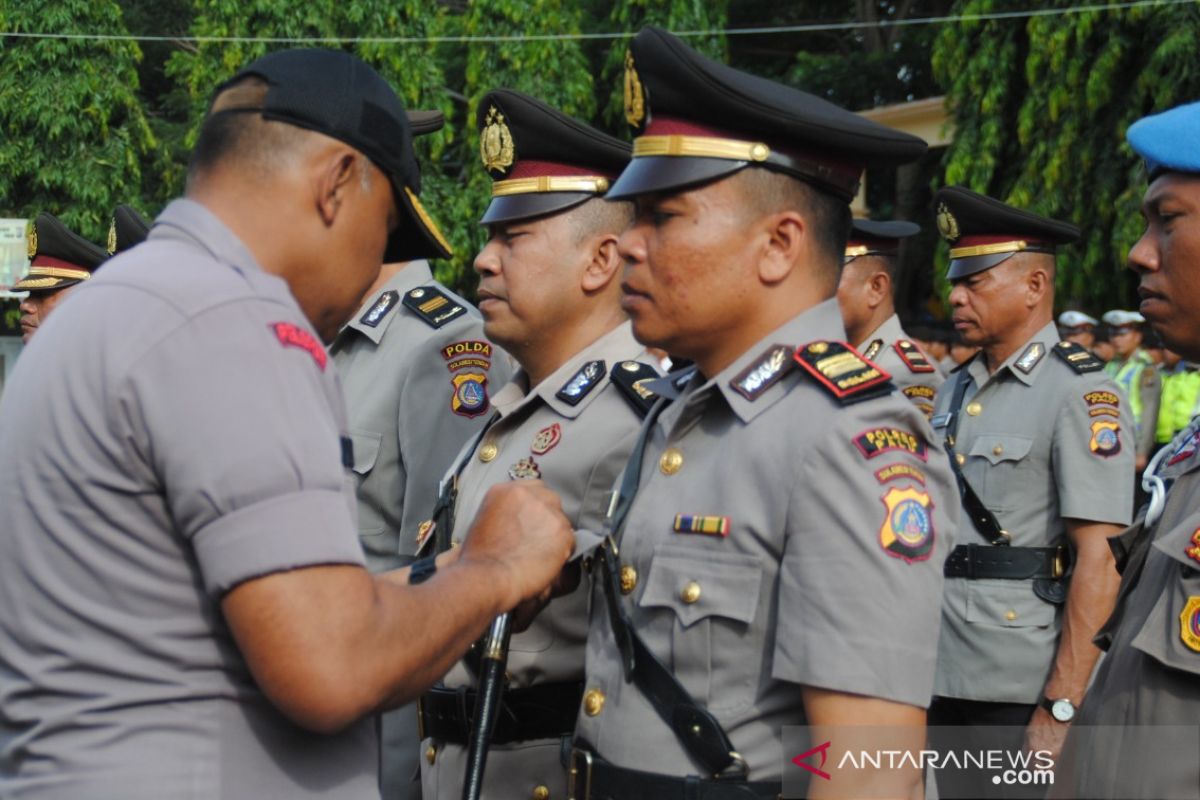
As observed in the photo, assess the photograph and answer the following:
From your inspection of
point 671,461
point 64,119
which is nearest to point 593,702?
point 671,461

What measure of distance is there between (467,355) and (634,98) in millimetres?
1591

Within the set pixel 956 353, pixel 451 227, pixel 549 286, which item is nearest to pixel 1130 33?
pixel 956 353

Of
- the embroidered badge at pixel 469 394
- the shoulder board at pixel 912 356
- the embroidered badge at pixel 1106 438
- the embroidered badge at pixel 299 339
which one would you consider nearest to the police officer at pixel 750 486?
the embroidered badge at pixel 299 339

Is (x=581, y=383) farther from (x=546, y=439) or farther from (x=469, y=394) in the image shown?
(x=469, y=394)

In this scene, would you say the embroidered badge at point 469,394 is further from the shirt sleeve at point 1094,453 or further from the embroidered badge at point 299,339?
the shirt sleeve at point 1094,453

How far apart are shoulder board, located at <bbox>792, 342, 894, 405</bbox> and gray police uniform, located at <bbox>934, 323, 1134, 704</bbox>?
2896mm

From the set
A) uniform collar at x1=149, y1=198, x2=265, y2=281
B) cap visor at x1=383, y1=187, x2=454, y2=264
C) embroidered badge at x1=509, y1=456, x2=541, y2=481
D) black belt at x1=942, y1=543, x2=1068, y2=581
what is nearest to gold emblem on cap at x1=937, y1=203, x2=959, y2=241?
black belt at x1=942, y1=543, x2=1068, y2=581

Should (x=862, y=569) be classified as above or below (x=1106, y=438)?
above

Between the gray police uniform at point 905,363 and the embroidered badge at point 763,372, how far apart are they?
3.85m

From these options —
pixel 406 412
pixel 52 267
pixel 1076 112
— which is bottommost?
pixel 1076 112

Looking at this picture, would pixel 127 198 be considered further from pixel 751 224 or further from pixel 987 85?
pixel 751 224

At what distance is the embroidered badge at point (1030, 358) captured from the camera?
5.64 meters

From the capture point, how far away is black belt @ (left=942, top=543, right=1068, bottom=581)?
5.36 metres

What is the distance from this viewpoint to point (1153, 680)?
2801 millimetres
